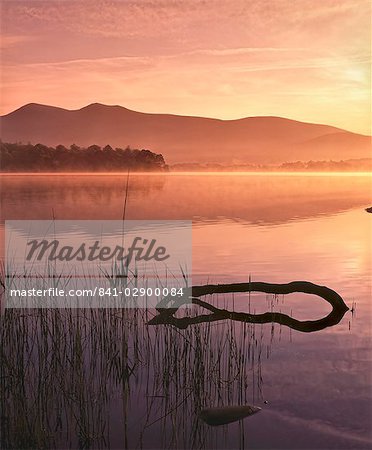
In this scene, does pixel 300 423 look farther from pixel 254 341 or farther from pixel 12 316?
pixel 12 316

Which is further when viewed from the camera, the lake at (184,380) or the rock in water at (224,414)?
the rock in water at (224,414)

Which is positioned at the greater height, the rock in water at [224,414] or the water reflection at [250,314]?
the water reflection at [250,314]

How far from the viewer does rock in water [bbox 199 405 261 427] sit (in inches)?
189

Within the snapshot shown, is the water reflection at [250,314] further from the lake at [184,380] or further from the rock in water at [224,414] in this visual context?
the rock in water at [224,414]

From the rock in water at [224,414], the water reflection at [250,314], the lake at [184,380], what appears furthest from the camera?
the water reflection at [250,314]

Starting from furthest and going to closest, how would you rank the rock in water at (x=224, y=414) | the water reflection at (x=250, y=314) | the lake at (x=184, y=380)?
the water reflection at (x=250, y=314) → the rock in water at (x=224, y=414) → the lake at (x=184, y=380)

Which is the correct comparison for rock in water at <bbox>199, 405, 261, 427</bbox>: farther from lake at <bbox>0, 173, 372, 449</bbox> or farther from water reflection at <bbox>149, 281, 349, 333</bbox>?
water reflection at <bbox>149, 281, 349, 333</bbox>

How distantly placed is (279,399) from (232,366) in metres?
0.51

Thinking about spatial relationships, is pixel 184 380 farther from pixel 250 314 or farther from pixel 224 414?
pixel 250 314

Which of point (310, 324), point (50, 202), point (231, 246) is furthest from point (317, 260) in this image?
point (50, 202)

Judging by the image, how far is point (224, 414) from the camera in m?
4.87

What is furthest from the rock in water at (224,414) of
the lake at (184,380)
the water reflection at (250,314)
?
Result: the water reflection at (250,314)

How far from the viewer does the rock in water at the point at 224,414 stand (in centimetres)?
479

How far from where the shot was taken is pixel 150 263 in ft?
34.7
